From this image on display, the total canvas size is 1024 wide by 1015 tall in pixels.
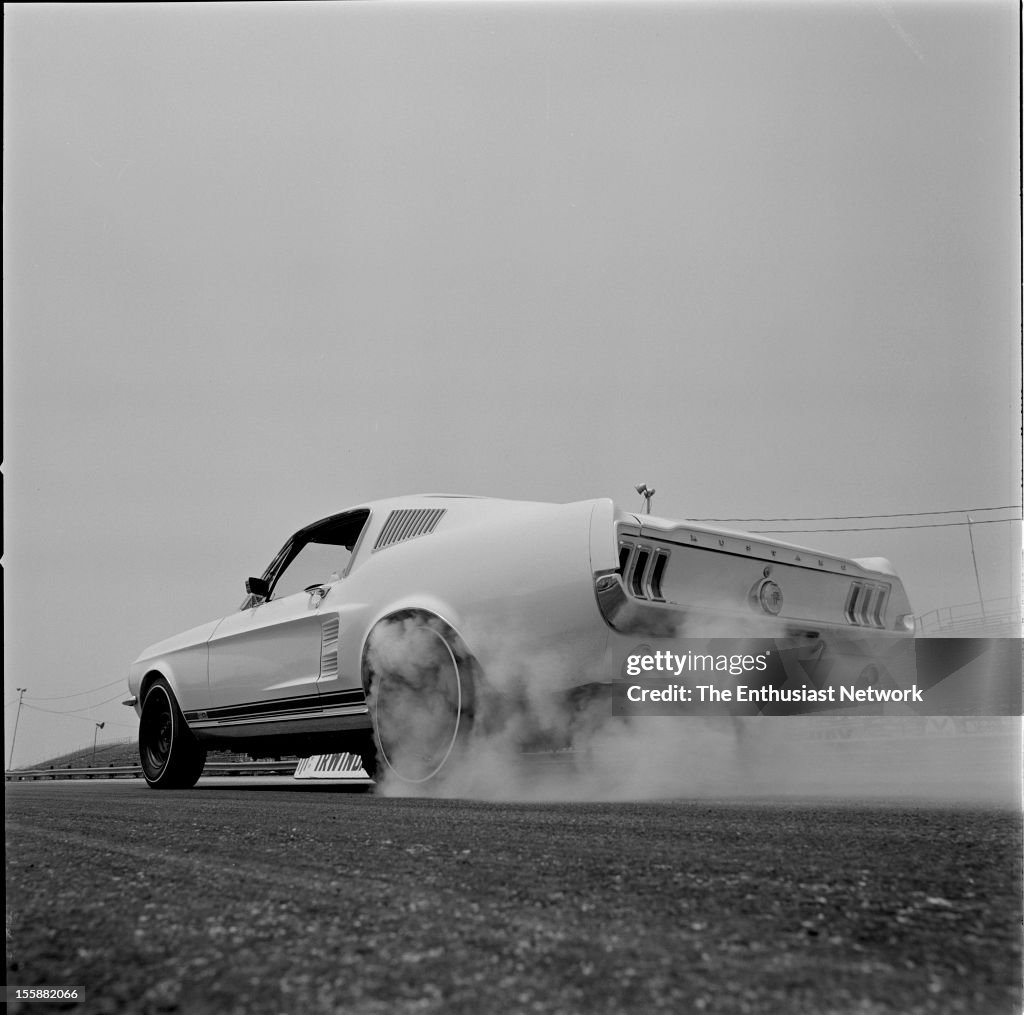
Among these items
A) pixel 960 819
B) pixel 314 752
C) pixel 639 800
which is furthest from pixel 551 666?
pixel 314 752

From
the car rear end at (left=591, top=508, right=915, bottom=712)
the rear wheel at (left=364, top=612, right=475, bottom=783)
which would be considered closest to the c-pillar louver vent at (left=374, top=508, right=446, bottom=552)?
the rear wheel at (left=364, top=612, right=475, bottom=783)

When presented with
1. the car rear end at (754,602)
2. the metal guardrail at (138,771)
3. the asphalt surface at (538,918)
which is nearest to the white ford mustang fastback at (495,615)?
the car rear end at (754,602)

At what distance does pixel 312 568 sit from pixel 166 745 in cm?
203

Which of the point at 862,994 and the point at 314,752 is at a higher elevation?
the point at 862,994

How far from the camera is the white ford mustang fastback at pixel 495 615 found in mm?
3781

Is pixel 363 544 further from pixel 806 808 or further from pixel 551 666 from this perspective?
pixel 806 808

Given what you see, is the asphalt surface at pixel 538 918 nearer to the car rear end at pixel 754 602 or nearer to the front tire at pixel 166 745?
the car rear end at pixel 754 602

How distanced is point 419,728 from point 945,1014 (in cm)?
334

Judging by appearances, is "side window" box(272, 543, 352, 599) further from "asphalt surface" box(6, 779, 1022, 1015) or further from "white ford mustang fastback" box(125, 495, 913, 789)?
"asphalt surface" box(6, 779, 1022, 1015)

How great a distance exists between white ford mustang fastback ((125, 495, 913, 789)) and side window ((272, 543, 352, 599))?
14 millimetres

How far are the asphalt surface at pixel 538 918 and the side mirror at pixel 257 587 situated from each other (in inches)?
109

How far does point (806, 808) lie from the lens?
334 centimetres

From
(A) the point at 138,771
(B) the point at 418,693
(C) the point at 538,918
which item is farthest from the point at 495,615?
(A) the point at 138,771

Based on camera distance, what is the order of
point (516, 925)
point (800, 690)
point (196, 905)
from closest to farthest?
point (516, 925)
point (196, 905)
point (800, 690)
